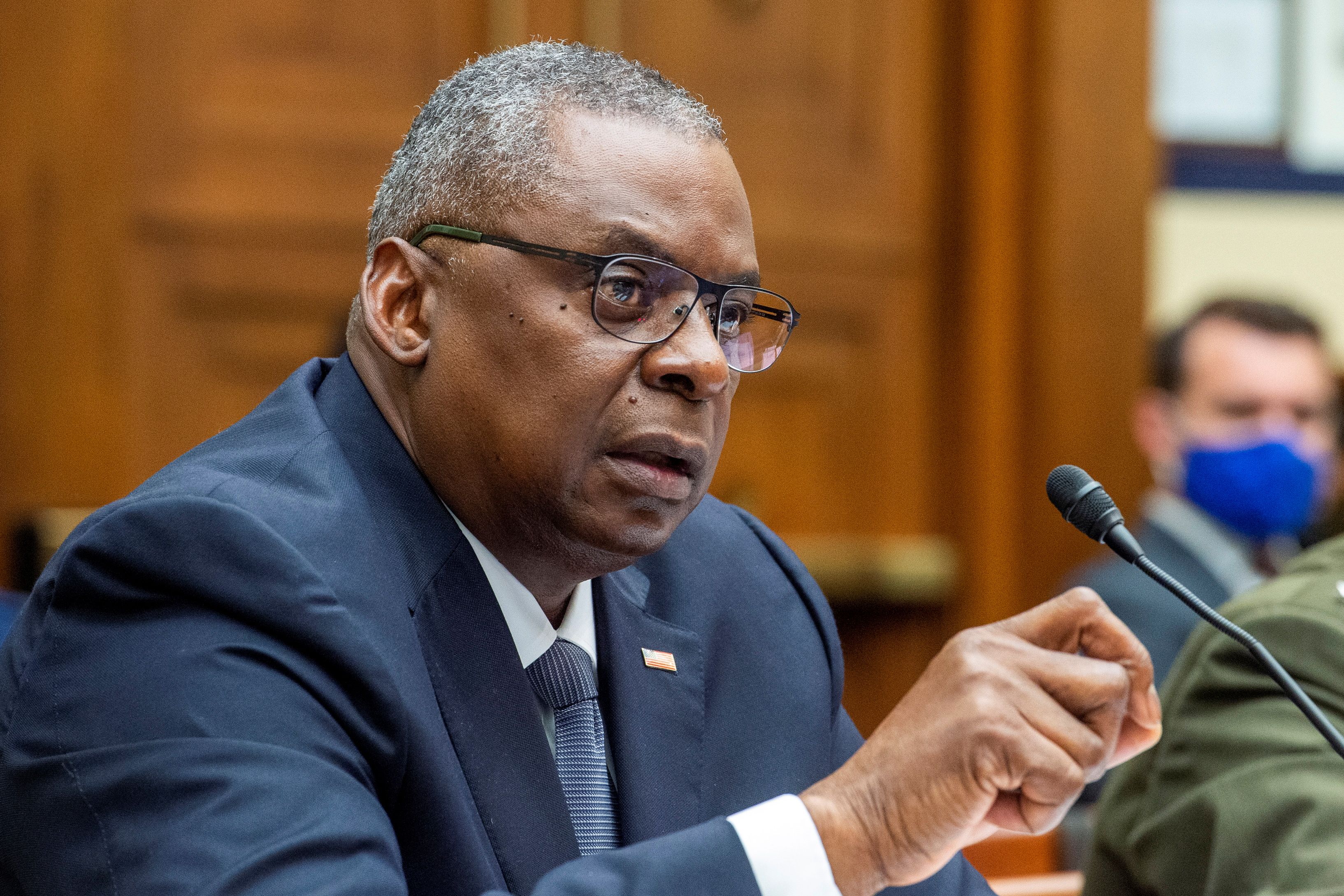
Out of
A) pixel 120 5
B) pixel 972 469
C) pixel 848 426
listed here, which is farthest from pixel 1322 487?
pixel 120 5

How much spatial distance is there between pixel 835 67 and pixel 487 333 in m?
2.23

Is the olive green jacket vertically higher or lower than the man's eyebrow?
lower

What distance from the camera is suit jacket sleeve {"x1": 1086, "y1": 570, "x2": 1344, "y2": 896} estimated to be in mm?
1556

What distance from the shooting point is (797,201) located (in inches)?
133

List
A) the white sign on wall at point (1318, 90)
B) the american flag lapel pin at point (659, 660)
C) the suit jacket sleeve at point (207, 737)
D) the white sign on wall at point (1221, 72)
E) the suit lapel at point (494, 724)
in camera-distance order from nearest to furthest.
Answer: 1. the suit jacket sleeve at point (207, 737)
2. the suit lapel at point (494, 724)
3. the american flag lapel pin at point (659, 660)
4. the white sign on wall at point (1221, 72)
5. the white sign on wall at point (1318, 90)

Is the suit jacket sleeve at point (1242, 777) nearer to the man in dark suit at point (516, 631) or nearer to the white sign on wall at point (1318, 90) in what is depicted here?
the man in dark suit at point (516, 631)

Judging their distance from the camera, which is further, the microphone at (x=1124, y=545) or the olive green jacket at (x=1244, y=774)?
the olive green jacket at (x=1244, y=774)

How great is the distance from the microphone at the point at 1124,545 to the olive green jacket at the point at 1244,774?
27cm

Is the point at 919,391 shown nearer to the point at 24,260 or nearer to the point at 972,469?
the point at 972,469

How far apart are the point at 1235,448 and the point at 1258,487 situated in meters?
0.10

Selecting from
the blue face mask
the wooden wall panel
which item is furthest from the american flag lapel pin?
the blue face mask

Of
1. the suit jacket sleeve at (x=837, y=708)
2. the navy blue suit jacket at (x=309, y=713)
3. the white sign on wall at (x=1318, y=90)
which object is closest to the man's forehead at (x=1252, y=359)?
the white sign on wall at (x=1318, y=90)

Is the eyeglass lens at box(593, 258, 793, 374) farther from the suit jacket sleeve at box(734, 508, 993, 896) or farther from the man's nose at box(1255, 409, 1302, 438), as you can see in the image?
the man's nose at box(1255, 409, 1302, 438)

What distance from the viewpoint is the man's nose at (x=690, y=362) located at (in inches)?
54.3
